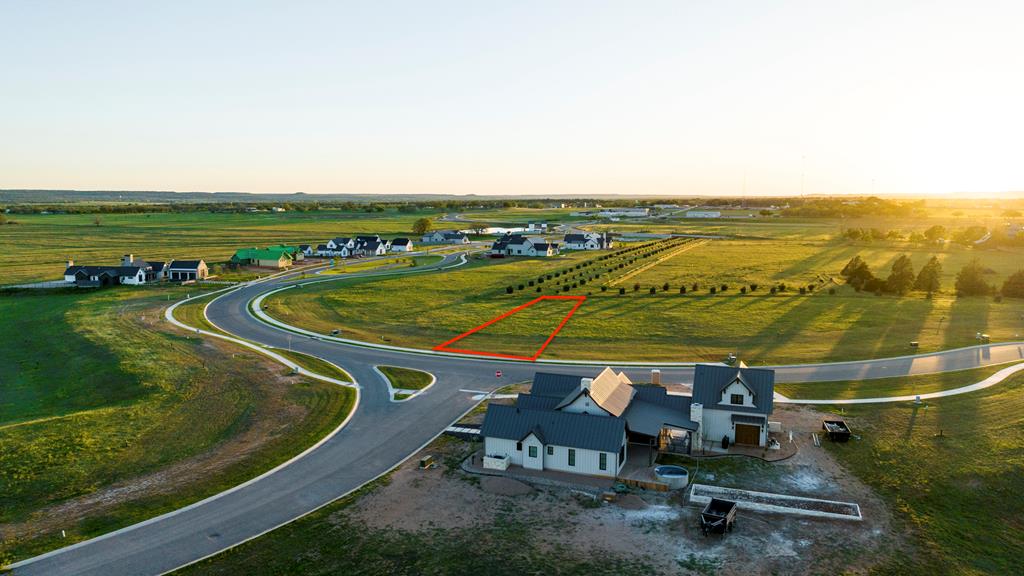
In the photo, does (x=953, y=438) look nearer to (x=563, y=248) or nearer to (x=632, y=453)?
(x=632, y=453)

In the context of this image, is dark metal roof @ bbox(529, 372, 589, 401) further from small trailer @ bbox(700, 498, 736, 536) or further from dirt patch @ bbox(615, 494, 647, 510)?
small trailer @ bbox(700, 498, 736, 536)

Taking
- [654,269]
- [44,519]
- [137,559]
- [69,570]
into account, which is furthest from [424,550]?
[654,269]

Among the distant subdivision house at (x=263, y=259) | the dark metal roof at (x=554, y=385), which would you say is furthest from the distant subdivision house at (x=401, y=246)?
the dark metal roof at (x=554, y=385)

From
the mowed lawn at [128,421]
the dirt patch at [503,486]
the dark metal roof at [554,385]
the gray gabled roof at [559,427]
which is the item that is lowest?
the dirt patch at [503,486]

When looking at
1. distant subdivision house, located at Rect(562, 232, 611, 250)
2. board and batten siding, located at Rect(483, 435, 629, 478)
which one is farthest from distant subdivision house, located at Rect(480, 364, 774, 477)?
distant subdivision house, located at Rect(562, 232, 611, 250)

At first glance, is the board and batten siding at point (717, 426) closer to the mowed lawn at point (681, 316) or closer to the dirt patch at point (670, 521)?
the dirt patch at point (670, 521)

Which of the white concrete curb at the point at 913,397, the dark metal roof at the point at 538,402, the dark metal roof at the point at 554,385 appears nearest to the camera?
the dark metal roof at the point at 538,402

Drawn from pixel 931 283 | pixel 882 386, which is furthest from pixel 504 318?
pixel 931 283
